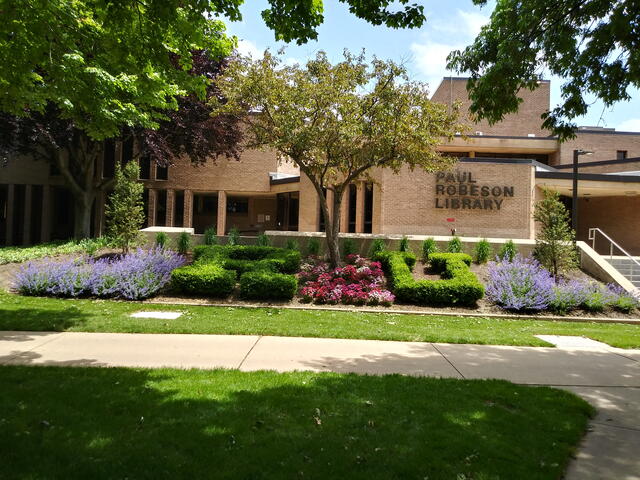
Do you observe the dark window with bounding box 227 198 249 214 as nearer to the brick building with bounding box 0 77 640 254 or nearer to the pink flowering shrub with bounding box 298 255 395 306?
the brick building with bounding box 0 77 640 254

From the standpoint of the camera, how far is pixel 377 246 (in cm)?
1567

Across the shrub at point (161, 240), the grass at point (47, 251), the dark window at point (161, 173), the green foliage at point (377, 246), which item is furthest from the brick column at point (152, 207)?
the green foliage at point (377, 246)

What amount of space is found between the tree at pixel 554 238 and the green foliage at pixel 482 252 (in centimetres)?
166

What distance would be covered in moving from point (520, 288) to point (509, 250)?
3691mm

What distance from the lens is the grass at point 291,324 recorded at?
794cm

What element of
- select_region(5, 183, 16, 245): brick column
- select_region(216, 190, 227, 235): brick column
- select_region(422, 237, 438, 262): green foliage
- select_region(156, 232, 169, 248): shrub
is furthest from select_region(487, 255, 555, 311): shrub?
select_region(5, 183, 16, 245): brick column

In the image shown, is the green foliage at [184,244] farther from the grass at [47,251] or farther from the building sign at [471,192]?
the building sign at [471,192]

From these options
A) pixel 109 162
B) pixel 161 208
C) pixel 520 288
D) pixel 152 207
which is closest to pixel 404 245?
pixel 520 288

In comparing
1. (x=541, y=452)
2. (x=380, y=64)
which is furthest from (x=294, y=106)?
(x=541, y=452)

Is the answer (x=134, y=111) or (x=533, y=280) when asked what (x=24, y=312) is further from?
(x=533, y=280)

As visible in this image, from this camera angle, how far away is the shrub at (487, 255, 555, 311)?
11.5 metres

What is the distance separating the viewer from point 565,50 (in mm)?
7172

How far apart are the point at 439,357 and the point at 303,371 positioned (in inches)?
90.4

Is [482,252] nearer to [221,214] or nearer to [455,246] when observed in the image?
[455,246]
